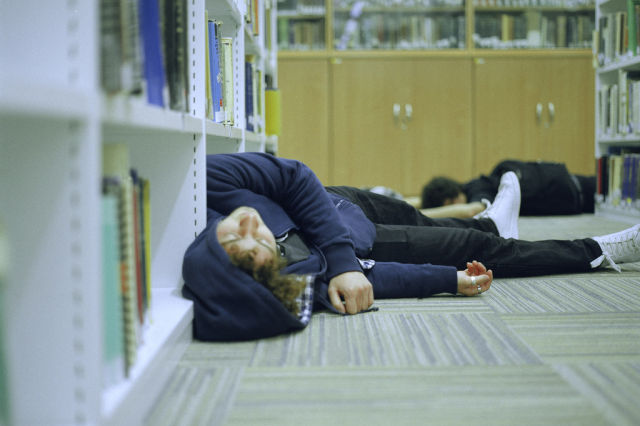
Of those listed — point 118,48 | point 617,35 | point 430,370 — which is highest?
point 617,35

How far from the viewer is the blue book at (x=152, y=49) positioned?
0.95 meters

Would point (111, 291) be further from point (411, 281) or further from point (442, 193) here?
point (442, 193)

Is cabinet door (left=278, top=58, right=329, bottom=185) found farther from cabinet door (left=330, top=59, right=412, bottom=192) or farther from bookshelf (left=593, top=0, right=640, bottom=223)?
bookshelf (left=593, top=0, right=640, bottom=223)

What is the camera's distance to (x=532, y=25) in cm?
466

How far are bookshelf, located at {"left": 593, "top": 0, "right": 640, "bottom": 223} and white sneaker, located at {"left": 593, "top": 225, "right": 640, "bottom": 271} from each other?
1.62 metres

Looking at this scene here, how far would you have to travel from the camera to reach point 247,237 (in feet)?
3.96

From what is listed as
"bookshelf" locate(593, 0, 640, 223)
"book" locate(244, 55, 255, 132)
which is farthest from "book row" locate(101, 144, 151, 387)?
"bookshelf" locate(593, 0, 640, 223)

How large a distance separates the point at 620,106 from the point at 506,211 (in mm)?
1749

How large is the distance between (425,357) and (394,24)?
13.3ft

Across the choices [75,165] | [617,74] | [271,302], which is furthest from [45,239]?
[617,74]

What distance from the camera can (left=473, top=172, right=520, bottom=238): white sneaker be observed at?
2317mm

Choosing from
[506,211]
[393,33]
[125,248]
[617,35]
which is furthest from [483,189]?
[125,248]

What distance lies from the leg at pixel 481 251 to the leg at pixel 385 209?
8.0 inches

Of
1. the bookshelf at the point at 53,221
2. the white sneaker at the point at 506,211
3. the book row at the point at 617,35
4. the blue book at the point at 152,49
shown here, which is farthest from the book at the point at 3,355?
the book row at the point at 617,35
